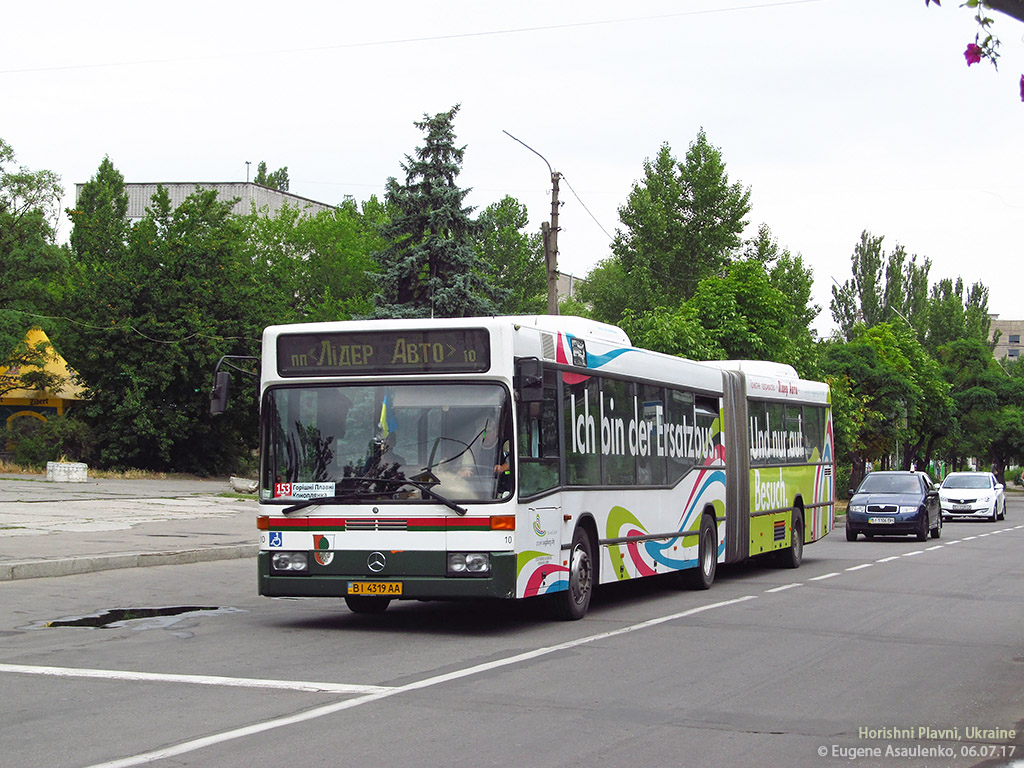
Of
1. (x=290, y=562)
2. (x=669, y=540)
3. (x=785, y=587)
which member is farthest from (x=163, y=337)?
(x=290, y=562)

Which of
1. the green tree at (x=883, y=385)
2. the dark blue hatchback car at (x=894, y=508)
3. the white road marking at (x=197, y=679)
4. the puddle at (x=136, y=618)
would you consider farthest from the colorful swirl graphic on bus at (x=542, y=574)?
the green tree at (x=883, y=385)

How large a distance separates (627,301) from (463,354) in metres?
57.5

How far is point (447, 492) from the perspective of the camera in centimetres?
1105

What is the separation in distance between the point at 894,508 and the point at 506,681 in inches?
897

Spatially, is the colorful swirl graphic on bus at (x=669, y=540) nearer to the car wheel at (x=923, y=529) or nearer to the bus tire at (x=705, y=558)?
the bus tire at (x=705, y=558)

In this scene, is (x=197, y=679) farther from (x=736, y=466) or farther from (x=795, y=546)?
(x=795, y=546)

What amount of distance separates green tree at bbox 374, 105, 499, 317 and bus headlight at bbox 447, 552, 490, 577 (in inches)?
1229

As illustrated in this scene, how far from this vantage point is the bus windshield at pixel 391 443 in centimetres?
1107

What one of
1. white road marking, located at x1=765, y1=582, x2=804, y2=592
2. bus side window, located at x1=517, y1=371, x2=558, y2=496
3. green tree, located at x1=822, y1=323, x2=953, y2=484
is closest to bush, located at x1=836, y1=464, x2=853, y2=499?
green tree, located at x1=822, y1=323, x2=953, y2=484

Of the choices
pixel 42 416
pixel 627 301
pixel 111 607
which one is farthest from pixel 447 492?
pixel 627 301

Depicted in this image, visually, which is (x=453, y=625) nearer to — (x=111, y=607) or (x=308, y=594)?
(x=308, y=594)

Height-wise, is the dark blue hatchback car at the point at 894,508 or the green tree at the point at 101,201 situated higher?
the green tree at the point at 101,201

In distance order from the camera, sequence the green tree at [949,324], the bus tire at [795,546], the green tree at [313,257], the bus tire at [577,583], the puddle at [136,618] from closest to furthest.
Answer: the puddle at [136,618]
the bus tire at [577,583]
the bus tire at [795,546]
the green tree at [313,257]
the green tree at [949,324]

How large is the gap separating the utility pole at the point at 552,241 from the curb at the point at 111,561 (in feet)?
26.6
